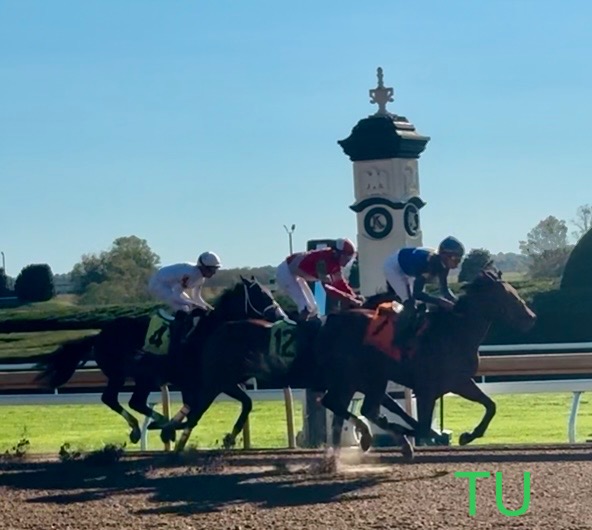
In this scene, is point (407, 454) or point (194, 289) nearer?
point (407, 454)

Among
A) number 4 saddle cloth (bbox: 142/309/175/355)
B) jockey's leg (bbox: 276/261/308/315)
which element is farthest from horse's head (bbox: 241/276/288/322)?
number 4 saddle cloth (bbox: 142/309/175/355)

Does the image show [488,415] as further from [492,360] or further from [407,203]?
[407,203]

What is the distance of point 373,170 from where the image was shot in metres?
11.4

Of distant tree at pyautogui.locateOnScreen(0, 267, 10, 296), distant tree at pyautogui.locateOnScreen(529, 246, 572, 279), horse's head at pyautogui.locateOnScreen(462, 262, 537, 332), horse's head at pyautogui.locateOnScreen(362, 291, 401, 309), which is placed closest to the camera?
horse's head at pyautogui.locateOnScreen(462, 262, 537, 332)

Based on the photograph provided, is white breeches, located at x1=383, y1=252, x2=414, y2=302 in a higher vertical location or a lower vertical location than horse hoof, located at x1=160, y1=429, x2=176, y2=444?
higher

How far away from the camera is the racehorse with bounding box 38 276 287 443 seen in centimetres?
983

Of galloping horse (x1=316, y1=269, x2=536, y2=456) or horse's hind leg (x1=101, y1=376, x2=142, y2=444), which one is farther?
horse's hind leg (x1=101, y1=376, x2=142, y2=444)

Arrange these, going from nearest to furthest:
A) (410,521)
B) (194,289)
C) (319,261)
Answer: (410,521) < (319,261) < (194,289)

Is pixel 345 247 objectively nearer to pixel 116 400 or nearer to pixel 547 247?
pixel 116 400

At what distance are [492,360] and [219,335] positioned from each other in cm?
241

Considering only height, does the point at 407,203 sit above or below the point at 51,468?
above

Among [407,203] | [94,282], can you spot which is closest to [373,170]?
[407,203]

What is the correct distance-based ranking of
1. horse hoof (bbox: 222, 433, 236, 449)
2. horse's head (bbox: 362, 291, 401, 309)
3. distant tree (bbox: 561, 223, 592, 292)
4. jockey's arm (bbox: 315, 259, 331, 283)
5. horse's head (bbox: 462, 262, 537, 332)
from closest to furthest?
1. horse's head (bbox: 462, 262, 537, 332)
2. horse's head (bbox: 362, 291, 401, 309)
3. jockey's arm (bbox: 315, 259, 331, 283)
4. horse hoof (bbox: 222, 433, 236, 449)
5. distant tree (bbox: 561, 223, 592, 292)

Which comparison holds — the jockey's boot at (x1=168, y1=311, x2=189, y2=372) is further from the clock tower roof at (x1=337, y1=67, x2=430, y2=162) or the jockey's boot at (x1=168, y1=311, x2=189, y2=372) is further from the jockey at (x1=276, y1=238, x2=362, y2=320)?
the clock tower roof at (x1=337, y1=67, x2=430, y2=162)
